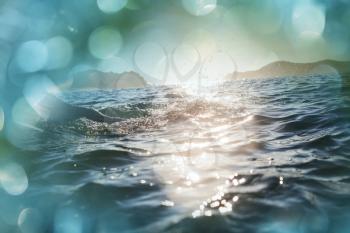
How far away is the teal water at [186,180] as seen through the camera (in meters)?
4.23

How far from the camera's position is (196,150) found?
778 centimetres

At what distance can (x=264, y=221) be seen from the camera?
13.3 feet

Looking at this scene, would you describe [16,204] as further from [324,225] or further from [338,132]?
[338,132]

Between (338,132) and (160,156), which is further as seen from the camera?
(338,132)

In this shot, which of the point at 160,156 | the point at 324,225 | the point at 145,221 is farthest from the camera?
the point at 160,156

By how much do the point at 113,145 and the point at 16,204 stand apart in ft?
11.6

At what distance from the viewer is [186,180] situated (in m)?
5.70

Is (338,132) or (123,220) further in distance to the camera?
(338,132)

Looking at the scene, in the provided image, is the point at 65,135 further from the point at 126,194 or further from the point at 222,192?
the point at 222,192

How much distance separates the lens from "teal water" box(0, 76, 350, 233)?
4.23 metres

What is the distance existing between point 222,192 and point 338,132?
16.4 feet

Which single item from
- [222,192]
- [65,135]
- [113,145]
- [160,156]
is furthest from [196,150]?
[65,135]

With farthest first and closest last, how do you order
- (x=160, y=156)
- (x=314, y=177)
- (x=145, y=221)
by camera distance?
(x=160, y=156)
(x=314, y=177)
(x=145, y=221)

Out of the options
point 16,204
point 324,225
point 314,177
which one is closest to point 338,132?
point 314,177
